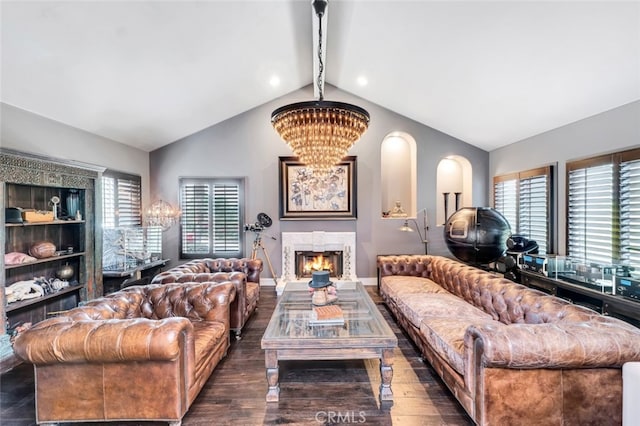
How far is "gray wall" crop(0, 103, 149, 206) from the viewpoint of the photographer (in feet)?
10.3

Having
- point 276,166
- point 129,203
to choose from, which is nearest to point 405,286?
point 276,166

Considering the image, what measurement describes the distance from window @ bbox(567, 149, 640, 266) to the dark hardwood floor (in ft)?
7.91

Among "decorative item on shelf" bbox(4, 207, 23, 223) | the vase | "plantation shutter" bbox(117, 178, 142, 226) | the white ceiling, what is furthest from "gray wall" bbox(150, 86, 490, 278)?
"decorative item on shelf" bbox(4, 207, 23, 223)

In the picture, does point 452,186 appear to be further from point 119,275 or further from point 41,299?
point 41,299

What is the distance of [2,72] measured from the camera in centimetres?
274

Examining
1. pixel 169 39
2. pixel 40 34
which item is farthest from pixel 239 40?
pixel 40 34

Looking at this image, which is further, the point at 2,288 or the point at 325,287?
the point at 325,287

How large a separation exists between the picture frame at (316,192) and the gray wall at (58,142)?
2792 millimetres

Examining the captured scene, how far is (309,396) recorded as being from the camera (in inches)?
96.6

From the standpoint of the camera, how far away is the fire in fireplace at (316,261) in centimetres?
590

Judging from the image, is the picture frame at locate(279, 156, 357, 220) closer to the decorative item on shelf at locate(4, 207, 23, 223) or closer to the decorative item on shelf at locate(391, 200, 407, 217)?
the decorative item on shelf at locate(391, 200, 407, 217)

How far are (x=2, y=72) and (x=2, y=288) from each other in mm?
2037

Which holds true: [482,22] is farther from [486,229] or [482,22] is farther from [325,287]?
[325,287]

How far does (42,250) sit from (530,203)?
259 inches
